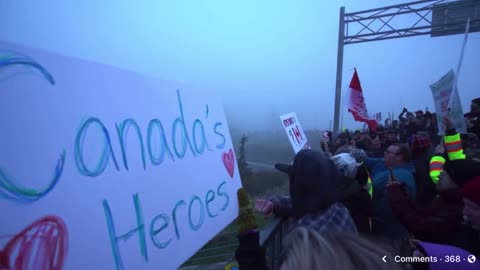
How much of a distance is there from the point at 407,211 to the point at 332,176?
972 mm

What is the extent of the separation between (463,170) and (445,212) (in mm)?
328

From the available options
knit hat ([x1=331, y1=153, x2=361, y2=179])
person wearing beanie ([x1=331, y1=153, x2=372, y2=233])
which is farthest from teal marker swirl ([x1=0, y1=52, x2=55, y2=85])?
person wearing beanie ([x1=331, y1=153, x2=372, y2=233])

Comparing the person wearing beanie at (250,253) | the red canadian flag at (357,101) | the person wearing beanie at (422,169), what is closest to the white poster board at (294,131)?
the person wearing beanie at (422,169)

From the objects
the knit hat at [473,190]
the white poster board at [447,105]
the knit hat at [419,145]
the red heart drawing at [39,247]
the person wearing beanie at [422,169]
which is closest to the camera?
the red heart drawing at [39,247]

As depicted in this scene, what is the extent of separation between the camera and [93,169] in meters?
1.01

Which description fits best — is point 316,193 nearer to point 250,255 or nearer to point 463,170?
point 250,255

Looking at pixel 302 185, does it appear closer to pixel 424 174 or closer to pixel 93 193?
pixel 93 193

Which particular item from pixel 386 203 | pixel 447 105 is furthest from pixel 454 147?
pixel 386 203

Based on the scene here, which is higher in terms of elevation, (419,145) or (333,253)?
(333,253)

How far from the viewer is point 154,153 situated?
1291mm

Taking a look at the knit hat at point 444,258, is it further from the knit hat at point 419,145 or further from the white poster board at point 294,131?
the knit hat at point 419,145

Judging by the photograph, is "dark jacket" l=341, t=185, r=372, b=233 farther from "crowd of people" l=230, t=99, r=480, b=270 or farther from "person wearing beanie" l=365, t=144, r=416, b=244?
"person wearing beanie" l=365, t=144, r=416, b=244

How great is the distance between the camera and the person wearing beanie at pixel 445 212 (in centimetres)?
196

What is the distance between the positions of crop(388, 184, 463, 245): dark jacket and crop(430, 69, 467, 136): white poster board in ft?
5.68
